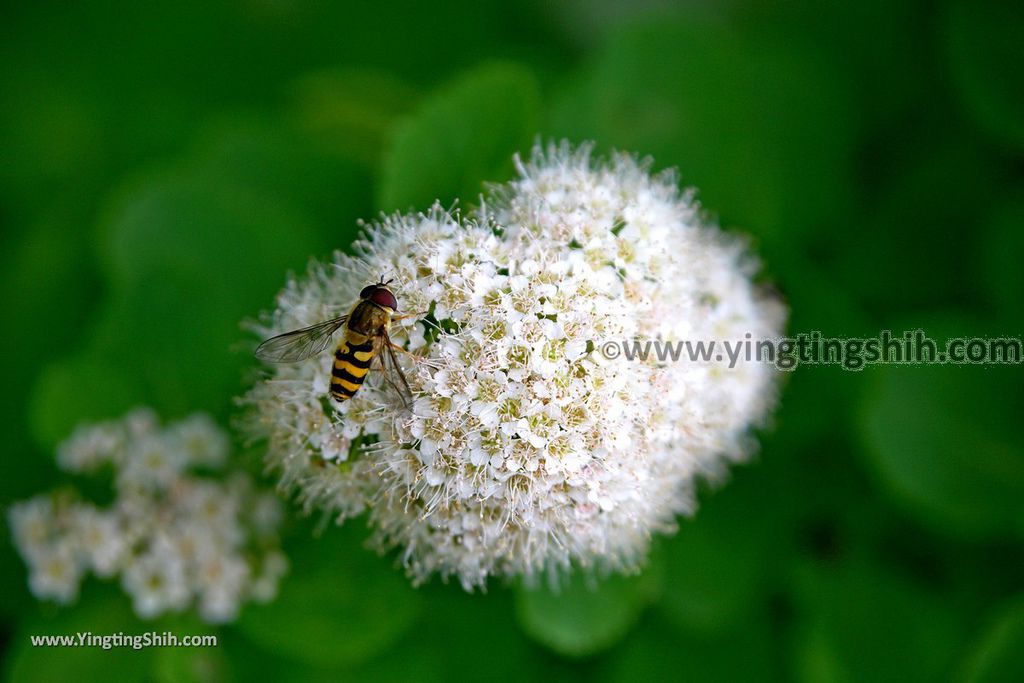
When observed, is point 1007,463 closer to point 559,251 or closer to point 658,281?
point 658,281

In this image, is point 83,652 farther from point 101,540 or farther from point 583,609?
point 583,609

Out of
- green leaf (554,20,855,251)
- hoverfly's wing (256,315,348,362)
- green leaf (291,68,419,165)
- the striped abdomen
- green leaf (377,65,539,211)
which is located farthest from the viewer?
green leaf (291,68,419,165)

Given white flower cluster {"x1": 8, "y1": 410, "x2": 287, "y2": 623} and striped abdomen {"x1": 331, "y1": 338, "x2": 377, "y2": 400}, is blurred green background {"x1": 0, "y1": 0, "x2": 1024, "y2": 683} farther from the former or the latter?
striped abdomen {"x1": 331, "y1": 338, "x2": 377, "y2": 400}

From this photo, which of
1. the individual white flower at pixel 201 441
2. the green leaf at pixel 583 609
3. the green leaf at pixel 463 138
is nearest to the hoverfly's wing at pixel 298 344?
the green leaf at pixel 463 138

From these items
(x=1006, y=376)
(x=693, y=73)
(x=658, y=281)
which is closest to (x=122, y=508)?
(x=658, y=281)

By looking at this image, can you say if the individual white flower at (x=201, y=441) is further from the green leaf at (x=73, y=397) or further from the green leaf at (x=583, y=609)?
the green leaf at (x=583, y=609)

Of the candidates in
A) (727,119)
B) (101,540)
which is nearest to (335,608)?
(101,540)

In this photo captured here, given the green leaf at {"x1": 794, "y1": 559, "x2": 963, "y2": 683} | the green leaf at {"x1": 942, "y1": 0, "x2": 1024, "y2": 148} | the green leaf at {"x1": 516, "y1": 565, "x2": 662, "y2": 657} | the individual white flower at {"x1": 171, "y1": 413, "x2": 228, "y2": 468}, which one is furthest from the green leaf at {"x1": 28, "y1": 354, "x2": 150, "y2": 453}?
the green leaf at {"x1": 942, "y1": 0, "x2": 1024, "y2": 148}
